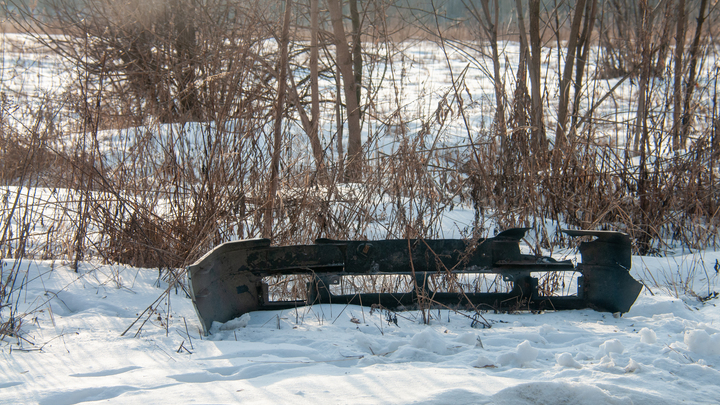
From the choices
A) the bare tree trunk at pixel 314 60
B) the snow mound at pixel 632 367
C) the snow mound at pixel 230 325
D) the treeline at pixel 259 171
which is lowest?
the snow mound at pixel 632 367

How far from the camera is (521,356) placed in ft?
6.03

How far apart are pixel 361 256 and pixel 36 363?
1567 mm

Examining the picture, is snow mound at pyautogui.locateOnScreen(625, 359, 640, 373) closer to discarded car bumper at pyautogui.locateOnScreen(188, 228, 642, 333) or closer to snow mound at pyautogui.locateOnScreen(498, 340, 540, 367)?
snow mound at pyautogui.locateOnScreen(498, 340, 540, 367)

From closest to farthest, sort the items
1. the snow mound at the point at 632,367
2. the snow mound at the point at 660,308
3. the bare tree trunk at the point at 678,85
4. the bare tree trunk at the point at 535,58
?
1. the snow mound at the point at 632,367
2. the snow mound at the point at 660,308
3. the bare tree trunk at the point at 678,85
4. the bare tree trunk at the point at 535,58

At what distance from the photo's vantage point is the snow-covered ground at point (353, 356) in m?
1.59

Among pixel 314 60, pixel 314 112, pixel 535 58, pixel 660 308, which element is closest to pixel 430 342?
pixel 660 308

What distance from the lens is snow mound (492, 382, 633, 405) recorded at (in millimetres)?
1560

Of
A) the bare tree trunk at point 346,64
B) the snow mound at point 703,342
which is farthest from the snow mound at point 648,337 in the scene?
the bare tree trunk at point 346,64

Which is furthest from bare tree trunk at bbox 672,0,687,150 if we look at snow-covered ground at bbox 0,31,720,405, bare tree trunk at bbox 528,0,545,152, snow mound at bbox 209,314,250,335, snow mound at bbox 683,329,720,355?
snow mound at bbox 209,314,250,335

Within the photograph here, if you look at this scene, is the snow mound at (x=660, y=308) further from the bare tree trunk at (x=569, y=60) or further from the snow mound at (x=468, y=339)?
the bare tree trunk at (x=569, y=60)

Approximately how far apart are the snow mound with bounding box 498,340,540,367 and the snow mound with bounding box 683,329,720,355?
0.67 m

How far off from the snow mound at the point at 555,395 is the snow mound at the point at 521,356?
0.67ft

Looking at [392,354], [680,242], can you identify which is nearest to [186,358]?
[392,354]

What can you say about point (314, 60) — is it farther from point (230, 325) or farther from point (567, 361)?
point (567, 361)
